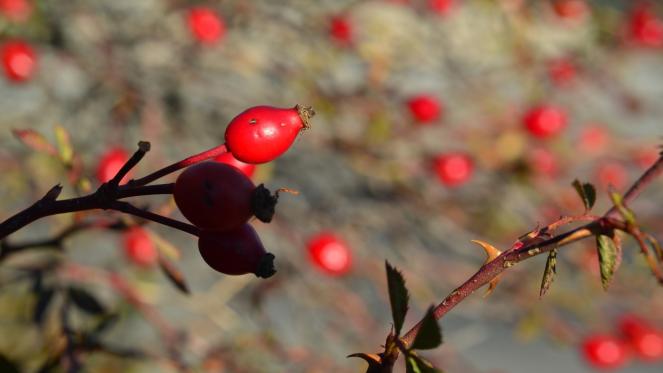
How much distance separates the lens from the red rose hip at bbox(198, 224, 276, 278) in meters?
0.63

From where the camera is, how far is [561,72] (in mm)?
3479

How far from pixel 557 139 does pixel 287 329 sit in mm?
1411

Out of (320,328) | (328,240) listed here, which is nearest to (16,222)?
(328,240)

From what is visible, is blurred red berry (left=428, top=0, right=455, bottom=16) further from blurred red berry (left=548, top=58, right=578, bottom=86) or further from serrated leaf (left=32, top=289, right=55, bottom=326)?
serrated leaf (left=32, top=289, right=55, bottom=326)

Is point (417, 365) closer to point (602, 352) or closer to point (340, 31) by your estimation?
point (602, 352)

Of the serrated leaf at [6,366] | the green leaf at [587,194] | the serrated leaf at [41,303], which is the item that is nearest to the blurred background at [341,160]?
the serrated leaf at [41,303]

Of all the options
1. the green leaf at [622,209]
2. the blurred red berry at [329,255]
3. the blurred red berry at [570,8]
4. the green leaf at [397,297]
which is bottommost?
the green leaf at [397,297]

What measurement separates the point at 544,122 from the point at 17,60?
203cm

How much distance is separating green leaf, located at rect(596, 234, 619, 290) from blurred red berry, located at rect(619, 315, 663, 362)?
7.40 ft

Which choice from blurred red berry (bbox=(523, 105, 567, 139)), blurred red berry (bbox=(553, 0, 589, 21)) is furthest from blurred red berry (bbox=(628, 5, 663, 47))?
blurred red berry (bbox=(523, 105, 567, 139))

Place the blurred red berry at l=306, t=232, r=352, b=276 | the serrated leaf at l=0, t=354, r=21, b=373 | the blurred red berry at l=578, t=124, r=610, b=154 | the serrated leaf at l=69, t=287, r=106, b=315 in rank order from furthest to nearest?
the blurred red berry at l=578, t=124, r=610, b=154 → the blurred red berry at l=306, t=232, r=352, b=276 → the serrated leaf at l=69, t=287, r=106, b=315 → the serrated leaf at l=0, t=354, r=21, b=373

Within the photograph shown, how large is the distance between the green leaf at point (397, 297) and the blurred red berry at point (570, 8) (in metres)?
3.46

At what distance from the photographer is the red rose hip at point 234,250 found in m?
0.63

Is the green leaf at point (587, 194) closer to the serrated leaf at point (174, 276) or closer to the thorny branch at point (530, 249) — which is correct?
the thorny branch at point (530, 249)
